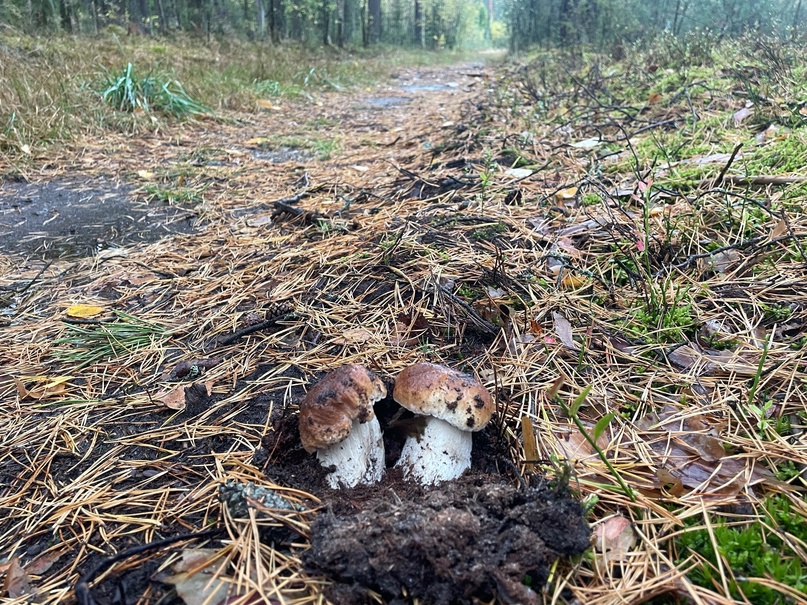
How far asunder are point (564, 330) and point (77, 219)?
3.43 meters

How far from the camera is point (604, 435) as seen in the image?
152 cm

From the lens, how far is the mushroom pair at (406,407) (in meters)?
1.38

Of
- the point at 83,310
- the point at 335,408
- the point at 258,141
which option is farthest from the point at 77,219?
the point at 335,408

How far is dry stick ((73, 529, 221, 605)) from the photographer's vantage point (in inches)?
42.0

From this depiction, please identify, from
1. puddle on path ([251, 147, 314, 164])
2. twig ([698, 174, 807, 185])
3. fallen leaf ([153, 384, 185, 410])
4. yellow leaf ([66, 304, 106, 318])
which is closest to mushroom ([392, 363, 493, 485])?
fallen leaf ([153, 384, 185, 410])

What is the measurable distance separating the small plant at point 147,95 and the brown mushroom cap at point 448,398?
19.6 feet

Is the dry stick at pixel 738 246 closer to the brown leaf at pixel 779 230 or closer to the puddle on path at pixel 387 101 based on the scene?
the brown leaf at pixel 779 230

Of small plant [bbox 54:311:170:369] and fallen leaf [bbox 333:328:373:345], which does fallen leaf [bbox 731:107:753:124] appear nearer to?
fallen leaf [bbox 333:328:373:345]

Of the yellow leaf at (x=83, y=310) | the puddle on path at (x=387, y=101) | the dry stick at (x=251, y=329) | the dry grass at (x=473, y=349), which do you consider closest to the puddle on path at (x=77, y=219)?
the dry grass at (x=473, y=349)

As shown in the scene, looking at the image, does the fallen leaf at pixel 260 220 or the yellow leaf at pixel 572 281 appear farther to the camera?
the fallen leaf at pixel 260 220

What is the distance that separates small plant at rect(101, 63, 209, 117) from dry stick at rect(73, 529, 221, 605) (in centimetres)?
603

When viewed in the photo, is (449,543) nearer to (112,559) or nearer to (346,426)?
(346,426)

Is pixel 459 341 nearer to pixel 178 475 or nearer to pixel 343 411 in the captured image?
pixel 343 411

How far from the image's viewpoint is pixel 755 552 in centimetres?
110
